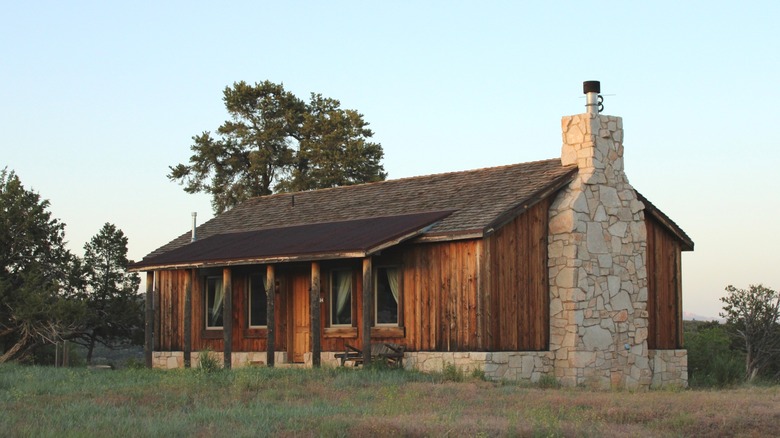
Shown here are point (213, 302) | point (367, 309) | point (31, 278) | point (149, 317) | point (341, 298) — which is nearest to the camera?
point (367, 309)

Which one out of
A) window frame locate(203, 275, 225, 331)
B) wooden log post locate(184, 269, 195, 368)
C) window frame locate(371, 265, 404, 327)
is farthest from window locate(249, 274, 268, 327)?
window frame locate(371, 265, 404, 327)

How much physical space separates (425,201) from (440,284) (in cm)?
335

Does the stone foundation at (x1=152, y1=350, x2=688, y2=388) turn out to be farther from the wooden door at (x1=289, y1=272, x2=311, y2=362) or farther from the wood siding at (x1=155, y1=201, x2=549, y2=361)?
the wooden door at (x1=289, y1=272, x2=311, y2=362)

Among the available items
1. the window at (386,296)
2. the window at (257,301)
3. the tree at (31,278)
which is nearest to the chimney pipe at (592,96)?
the window at (386,296)

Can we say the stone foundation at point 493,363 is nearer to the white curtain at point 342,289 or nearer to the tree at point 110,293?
the white curtain at point 342,289

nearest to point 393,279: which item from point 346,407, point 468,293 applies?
point 468,293

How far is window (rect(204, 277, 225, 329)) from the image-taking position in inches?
1070

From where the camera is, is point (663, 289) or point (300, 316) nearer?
point (663, 289)

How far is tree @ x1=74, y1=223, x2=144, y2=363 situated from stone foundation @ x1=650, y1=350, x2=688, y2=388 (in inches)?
672

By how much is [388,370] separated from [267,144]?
24941mm

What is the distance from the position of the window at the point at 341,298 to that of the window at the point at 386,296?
0.99 meters

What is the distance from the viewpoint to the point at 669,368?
24.0 meters

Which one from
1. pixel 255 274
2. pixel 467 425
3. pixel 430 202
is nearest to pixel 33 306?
pixel 255 274

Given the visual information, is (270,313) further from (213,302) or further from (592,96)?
(592,96)
